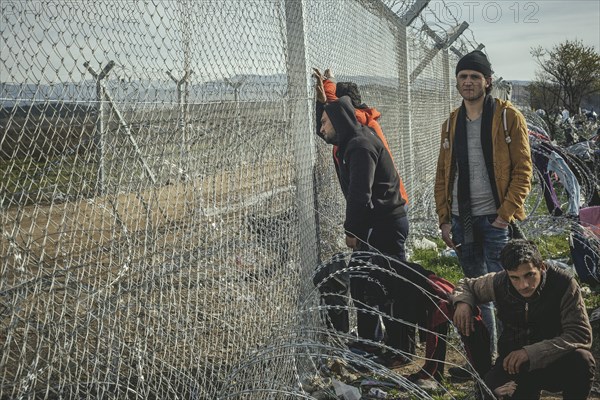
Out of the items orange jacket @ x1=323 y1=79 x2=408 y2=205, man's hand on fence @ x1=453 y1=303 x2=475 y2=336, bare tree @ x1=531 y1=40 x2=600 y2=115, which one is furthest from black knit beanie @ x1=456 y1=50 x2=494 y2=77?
bare tree @ x1=531 y1=40 x2=600 y2=115

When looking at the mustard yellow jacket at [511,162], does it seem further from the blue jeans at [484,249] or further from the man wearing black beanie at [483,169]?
the blue jeans at [484,249]

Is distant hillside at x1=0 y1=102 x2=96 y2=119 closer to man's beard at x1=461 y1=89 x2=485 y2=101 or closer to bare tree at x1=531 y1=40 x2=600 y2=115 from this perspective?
man's beard at x1=461 y1=89 x2=485 y2=101

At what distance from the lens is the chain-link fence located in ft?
7.63

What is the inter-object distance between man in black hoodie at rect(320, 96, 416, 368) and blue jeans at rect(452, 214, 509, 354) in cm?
39

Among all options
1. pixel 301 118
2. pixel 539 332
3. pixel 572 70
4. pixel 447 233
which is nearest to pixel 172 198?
pixel 301 118

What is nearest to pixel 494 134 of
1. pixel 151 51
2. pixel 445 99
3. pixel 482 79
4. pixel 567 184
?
pixel 482 79

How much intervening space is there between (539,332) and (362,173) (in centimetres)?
135

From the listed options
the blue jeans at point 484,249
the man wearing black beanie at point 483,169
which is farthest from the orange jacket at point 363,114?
the blue jeans at point 484,249

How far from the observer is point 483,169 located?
→ 433cm

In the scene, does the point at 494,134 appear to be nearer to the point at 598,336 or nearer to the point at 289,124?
the point at 289,124

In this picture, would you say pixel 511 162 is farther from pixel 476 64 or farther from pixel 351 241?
pixel 351 241

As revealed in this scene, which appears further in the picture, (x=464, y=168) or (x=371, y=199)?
(x=371, y=199)

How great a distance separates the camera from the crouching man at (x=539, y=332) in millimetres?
3471

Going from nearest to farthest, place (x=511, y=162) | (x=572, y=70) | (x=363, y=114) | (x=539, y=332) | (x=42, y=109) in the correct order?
(x=42, y=109), (x=539, y=332), (x=511, y=162), (x=363, y=114), (x=572, y=70)
